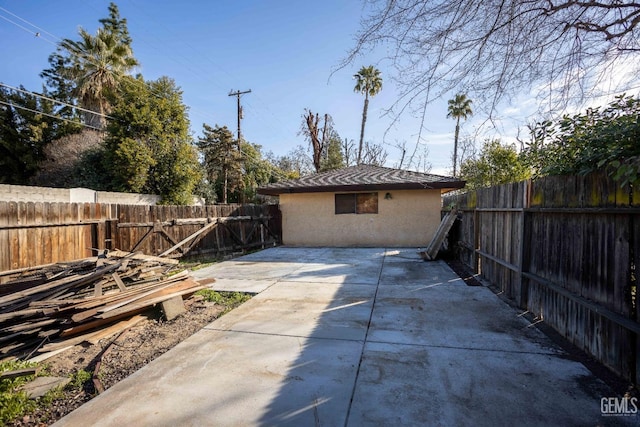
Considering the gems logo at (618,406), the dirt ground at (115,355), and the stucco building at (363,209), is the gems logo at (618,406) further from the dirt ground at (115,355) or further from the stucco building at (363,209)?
the stucco building at (363,209)

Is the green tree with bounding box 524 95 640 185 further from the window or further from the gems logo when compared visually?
the window

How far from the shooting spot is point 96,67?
17969mm

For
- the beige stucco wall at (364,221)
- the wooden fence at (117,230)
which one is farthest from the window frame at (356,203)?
the wooden fence at (117,230)

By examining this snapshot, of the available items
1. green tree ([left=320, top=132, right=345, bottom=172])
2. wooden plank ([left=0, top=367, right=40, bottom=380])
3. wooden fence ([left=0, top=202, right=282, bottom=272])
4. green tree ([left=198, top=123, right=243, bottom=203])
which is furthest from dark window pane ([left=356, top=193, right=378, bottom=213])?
green tree ([left=320, top=132, right=345, bottom=172])

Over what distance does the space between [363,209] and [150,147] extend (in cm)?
1154

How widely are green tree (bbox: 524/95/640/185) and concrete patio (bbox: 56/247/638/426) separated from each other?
1.86m

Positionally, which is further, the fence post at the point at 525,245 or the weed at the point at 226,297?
the weed at the point at 226,297

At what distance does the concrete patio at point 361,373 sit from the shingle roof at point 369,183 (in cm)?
655

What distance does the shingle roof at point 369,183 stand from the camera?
10836 mm

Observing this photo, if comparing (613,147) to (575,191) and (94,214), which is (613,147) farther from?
(94,214)

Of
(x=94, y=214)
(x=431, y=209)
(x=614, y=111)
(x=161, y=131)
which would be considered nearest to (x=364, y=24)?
(x=614, y=111)

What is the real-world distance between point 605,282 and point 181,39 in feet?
54.4

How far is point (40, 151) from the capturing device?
19328 mm

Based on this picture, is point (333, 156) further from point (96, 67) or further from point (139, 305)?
point (139, 305)
